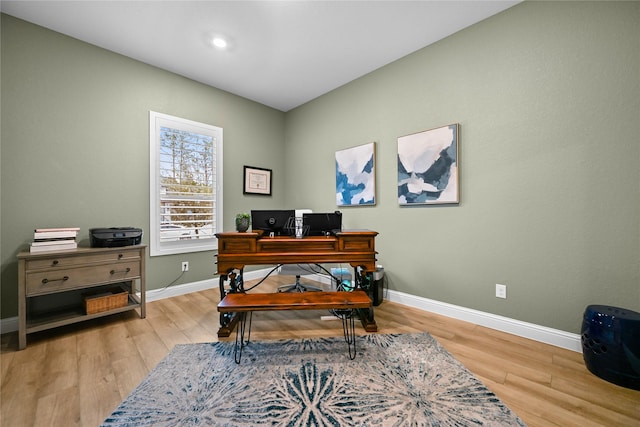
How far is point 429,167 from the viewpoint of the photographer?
8.88ft

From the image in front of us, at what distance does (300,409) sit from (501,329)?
2.03m

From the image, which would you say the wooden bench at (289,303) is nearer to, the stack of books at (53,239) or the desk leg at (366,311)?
the desk leg at (366,311)

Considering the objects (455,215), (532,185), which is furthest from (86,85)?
(532,185)

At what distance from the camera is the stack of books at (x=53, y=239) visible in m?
2.17

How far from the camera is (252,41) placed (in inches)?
105

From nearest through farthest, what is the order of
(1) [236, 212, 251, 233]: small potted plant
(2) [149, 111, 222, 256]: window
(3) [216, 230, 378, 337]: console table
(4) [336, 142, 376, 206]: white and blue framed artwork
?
1. (3) [216, 230, 378, 337]: console table
2. (1) [236, 212, 251, 233]: small potted plant
3. (2) [149, 111, 222, 256]: window
4. (4) [336, 142, 376, 206]: white and blue framed artwork

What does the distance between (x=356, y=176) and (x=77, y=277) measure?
10.5 ft

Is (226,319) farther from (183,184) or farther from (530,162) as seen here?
(530,162)

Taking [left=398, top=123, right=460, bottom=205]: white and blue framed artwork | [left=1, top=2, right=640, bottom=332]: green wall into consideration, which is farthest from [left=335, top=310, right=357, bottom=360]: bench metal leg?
[left=398, top=123, right=460, bottom=205]: white and blue framed artwork

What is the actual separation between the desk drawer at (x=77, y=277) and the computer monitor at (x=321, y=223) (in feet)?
6.12

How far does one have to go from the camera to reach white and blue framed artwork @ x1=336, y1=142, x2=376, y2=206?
3244 mm

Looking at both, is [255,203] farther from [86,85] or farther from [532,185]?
[532,185]

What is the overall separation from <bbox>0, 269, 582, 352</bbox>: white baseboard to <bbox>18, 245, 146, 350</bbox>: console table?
0.29 metres

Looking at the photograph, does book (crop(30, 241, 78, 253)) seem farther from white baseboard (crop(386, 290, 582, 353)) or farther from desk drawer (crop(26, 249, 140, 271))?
white baseboard (crop(386, 290, 582, 353))
